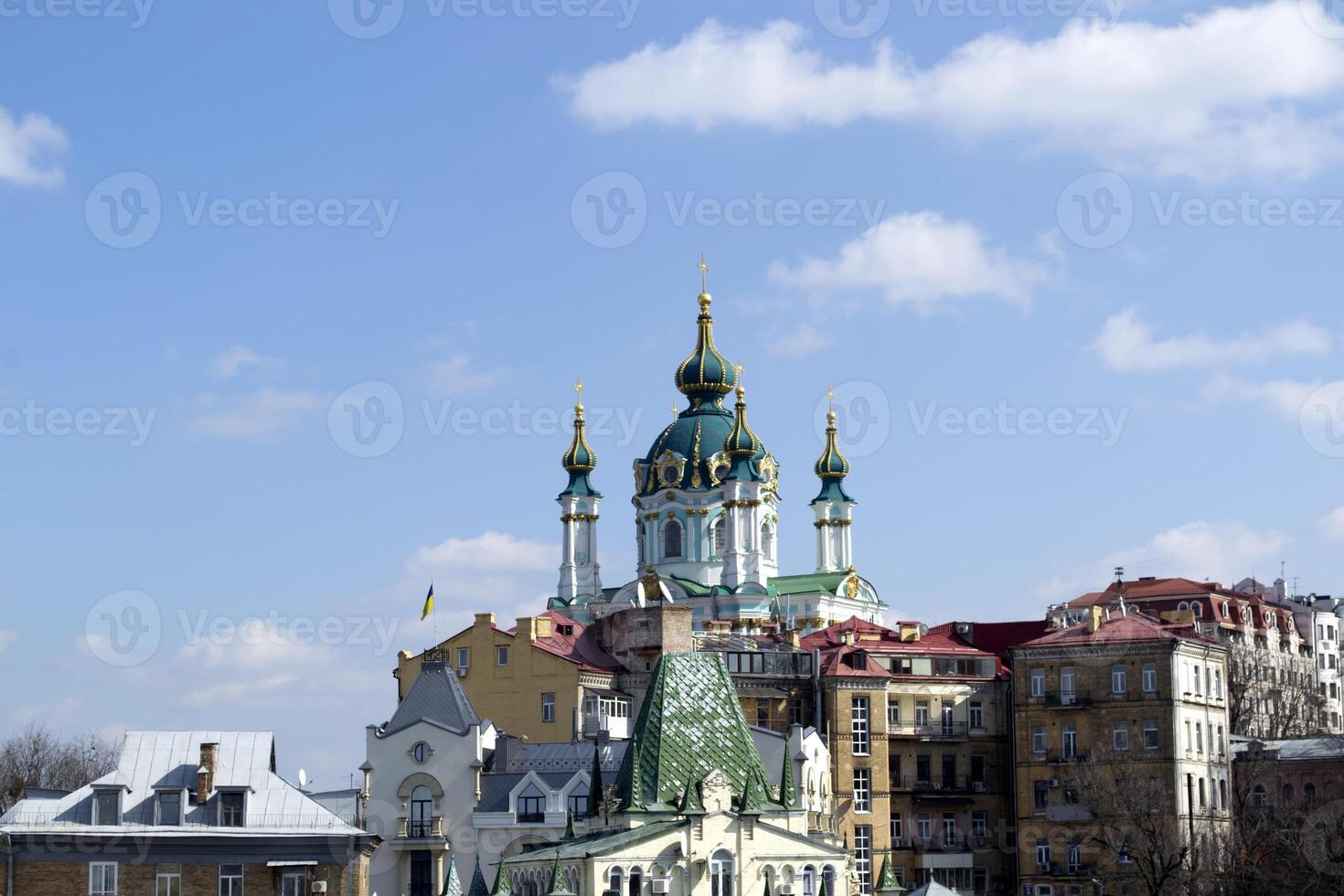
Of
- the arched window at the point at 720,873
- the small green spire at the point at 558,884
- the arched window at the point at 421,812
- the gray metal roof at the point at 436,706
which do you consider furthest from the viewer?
the gray metal roof at the point at 436,706

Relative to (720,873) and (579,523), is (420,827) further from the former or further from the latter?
(579,523)

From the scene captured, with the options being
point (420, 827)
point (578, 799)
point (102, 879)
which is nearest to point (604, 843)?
point (102, 879)

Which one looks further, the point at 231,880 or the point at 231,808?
the point at 231,808

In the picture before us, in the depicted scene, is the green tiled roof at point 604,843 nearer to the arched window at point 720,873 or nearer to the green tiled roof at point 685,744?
the green tiled roof at point 685,744

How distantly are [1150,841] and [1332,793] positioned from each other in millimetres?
14505

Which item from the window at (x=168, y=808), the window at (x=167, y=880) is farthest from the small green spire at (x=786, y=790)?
the window at (x=168, y=808)

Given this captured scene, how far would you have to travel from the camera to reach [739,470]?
135375 millimetres

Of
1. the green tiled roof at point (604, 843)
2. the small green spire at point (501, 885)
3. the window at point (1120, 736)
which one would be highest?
the window at point (1120, 736)

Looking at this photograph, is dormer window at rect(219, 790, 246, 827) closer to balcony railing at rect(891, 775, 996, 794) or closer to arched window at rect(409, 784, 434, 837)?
arched window at rect(409, 784, 434, 837)

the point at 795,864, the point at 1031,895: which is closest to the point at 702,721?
the point at 795,864

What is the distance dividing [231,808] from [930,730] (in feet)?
127

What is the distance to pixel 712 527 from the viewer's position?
13688 centimetres

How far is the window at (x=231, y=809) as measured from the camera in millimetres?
63344

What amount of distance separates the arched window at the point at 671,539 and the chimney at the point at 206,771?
74.5 m
